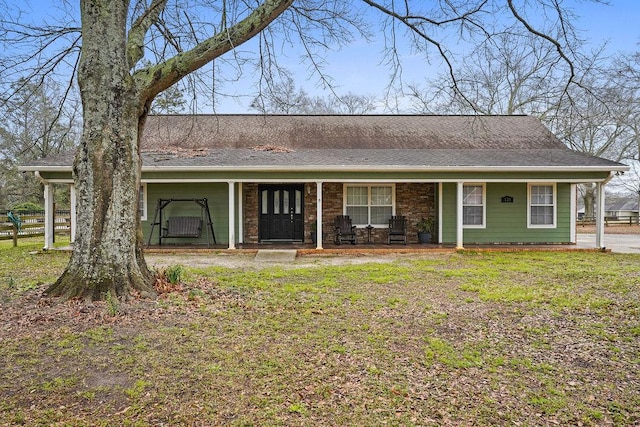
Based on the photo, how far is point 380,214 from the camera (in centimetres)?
1305

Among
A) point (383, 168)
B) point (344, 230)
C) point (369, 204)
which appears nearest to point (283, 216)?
point (344, 230)

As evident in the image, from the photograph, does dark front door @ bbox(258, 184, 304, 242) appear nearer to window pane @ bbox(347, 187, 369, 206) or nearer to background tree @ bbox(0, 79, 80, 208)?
window pane @ bbox(347, 187, 369, 206)

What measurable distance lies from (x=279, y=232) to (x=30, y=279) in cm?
729

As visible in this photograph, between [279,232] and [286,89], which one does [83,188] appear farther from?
[279,232]

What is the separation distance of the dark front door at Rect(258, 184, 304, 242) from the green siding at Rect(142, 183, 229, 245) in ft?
4.23

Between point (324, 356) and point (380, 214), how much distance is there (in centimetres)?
957

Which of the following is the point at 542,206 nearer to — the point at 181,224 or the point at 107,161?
the point at 181,224

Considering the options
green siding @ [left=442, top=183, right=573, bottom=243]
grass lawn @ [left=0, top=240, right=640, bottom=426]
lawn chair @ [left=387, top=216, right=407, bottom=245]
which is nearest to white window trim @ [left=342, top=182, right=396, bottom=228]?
lawn chair @ [left=387, top=216, right=407, bottom=245]

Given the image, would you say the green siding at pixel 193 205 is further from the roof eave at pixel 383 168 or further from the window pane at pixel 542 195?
the window pane at pixel 542 195

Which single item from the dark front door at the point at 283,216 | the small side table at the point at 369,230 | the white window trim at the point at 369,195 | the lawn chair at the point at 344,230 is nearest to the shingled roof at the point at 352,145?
the white window trim at the point at 369,195

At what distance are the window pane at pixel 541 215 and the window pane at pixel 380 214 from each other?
14.4ft

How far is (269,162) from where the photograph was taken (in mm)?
11633

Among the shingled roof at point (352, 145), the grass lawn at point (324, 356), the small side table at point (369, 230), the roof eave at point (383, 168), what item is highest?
the shingled roof at point (352, 145)

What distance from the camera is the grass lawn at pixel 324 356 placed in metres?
2.84
